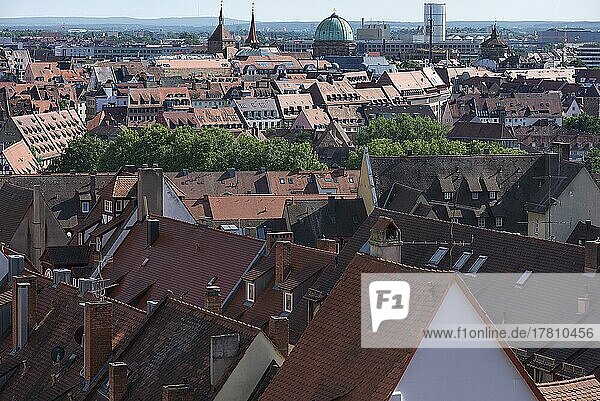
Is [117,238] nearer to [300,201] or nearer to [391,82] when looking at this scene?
[300,201]

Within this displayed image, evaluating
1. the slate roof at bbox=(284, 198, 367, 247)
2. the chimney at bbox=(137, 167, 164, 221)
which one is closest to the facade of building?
the slate roof at bbox=(284, 198, 367, 247)

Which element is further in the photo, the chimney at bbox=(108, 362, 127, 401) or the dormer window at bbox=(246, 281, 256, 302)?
the dormer window at bbox=(246, 281, 256, 302)

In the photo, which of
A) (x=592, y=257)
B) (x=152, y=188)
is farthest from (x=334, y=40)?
(x=592, y=257)

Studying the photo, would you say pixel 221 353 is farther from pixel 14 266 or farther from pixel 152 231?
pixel 152 231

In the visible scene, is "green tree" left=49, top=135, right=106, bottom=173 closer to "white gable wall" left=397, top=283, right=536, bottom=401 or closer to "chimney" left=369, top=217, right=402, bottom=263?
"chimney" left=369, top=217, right=402, bottom=263

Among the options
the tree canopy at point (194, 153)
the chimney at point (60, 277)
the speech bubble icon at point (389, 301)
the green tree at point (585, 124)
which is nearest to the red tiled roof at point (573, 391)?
the speech bubble icon at point (389, 301)

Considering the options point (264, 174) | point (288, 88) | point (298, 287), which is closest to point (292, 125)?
point (288, 88)
